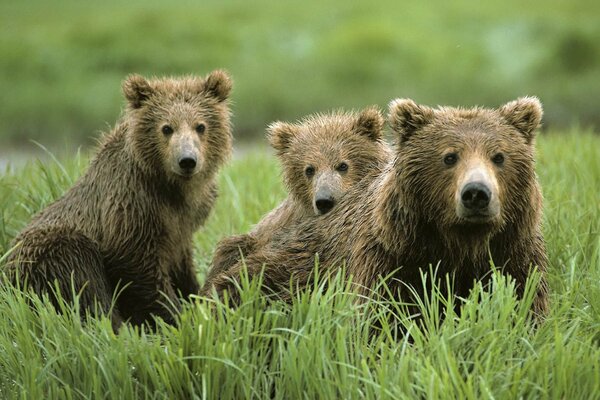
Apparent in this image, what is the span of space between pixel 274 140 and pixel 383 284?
1979mm

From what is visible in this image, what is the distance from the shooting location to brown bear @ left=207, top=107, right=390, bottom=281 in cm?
549

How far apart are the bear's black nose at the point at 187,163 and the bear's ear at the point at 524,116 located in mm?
1903

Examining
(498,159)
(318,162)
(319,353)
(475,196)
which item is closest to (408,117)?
(498,159)

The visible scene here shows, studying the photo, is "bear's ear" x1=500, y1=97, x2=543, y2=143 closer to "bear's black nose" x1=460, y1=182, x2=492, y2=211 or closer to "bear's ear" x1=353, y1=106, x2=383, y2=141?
"bear's black nose" x1=460, y1=182, x2=492, y2=211

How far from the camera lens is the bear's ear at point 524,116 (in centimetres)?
458

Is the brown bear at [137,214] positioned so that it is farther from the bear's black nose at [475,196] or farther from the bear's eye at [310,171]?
the bear's black nose at [475,196]

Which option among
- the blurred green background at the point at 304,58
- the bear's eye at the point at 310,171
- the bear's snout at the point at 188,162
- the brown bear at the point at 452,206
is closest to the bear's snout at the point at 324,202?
the bear's eye at the point at 310,171

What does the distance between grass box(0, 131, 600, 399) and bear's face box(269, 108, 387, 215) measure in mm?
1318

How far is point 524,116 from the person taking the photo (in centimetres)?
460

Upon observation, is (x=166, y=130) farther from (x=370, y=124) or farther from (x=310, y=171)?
(x=370, y=124)

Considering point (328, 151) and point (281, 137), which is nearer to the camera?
point (328, 151)

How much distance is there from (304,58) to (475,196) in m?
11.4

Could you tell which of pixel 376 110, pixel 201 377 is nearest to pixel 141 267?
pixel 376 110

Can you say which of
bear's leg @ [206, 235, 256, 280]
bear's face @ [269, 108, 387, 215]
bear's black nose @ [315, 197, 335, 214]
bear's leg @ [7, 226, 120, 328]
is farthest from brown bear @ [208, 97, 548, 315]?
bear's leg @ [7, 226, 120, 328]
